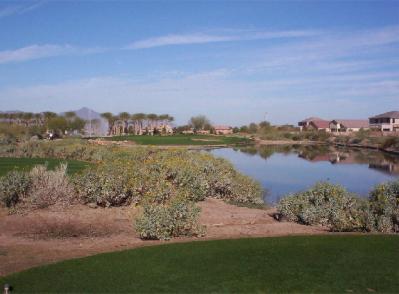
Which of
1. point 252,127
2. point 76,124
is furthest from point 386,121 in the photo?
point 76,124

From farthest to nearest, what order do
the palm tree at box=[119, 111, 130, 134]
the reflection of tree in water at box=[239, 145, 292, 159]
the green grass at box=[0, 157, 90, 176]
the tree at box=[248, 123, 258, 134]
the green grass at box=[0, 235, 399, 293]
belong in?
the tree at box=[248, 123, 258, 134] < the palm tree at box=[119, 111, 130, 134] < the reflection of tree in water at box=[239, 145, 292, 159] < the green grass at box=[0, 157, 90, 176] < the green grass at box=[0, 235, 399, 293]

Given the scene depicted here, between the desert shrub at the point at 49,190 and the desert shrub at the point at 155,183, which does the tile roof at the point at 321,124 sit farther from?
the desert shrub at the point at 49,190

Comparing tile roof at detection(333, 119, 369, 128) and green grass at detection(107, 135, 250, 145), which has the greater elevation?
tile roof at detection(333, 119, 369, 128)

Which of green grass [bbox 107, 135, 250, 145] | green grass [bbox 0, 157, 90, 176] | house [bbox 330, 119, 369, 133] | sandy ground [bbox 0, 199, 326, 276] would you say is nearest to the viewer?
sandy ground [bbox 0, 199, 326, 276]

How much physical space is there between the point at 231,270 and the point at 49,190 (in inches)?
338

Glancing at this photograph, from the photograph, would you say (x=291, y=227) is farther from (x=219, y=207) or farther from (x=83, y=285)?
(x=83, y=285)

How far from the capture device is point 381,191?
45.3 feet

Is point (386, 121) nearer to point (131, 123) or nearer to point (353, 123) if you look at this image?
point (353, 123)

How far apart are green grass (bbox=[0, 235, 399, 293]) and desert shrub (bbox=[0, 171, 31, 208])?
7.03m

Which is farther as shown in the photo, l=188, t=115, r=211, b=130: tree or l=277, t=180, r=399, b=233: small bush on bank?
l=188, t=115, r=211, b=130: tree

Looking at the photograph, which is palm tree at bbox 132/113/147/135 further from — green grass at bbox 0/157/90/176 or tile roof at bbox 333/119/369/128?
green grass at bbox 0/157/90/176

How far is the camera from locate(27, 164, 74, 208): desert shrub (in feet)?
49.1

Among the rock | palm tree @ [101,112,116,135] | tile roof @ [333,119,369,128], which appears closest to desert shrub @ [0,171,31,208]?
the rock

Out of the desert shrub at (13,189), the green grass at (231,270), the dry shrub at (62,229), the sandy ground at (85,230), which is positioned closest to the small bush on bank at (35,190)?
the desert shrub at (13,189)
